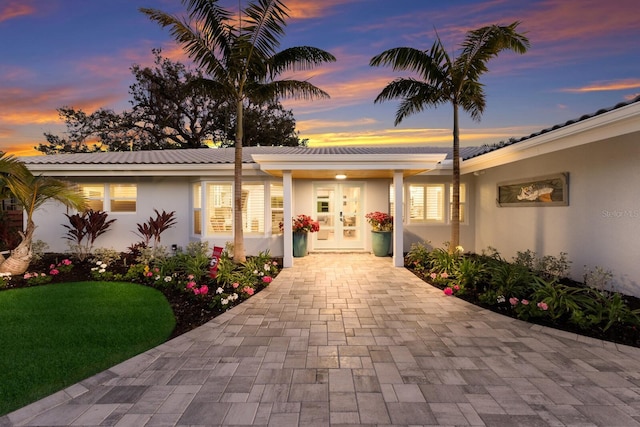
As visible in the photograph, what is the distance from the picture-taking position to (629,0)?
6.31 meters

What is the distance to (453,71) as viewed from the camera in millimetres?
7082

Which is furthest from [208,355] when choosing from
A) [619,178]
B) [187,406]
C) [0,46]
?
[0,46]

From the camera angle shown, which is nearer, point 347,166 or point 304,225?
point 347,166

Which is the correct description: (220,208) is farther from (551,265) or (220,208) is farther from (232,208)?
(551,265)

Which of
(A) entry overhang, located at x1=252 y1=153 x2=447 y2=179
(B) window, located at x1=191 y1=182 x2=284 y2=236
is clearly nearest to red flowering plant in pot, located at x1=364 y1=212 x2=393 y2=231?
(A) entry overhang, located at x1=252 y1=153 x2=447 y2=179

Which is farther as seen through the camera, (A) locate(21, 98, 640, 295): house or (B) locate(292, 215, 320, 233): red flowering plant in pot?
(B) locate(292, 215, 320, 233): red flowering plant in pot

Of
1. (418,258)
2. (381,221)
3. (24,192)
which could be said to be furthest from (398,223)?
(24,192)

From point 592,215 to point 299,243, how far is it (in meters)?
6.84

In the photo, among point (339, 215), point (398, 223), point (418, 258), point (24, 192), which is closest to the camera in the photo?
point (24, 192)

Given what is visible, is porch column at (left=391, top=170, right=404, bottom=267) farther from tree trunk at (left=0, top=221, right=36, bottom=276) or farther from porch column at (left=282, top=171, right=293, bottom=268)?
tree trunk at (left=0, top=221, right=36, bottom=276)

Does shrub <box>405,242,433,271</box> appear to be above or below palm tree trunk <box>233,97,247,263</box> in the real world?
below

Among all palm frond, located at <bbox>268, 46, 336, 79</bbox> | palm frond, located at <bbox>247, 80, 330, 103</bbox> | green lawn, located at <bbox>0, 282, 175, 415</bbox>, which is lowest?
green lawn, located at <bbox>0, 282, 175, 415</bbox>

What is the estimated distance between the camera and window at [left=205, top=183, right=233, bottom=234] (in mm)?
9328

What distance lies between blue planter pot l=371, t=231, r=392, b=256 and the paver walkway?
465 cm
